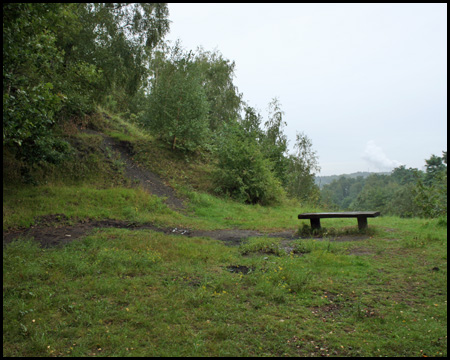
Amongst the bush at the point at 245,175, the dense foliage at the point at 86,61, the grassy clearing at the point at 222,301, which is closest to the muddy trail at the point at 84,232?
the grassy clearing at the point at 222,301

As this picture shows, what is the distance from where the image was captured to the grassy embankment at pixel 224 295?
3562 millimetres

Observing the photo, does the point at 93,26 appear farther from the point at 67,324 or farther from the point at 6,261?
the point at 67,324

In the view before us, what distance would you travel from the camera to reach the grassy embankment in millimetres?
3562

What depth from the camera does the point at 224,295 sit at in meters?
4.90

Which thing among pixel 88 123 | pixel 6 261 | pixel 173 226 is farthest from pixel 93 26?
pixel 6 261

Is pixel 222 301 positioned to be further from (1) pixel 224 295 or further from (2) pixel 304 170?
(2) pixel 304 170

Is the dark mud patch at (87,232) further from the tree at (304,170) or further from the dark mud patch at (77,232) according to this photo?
the tree at (304,170)

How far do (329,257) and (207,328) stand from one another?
374 centimetres

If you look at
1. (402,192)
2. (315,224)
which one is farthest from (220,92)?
(402,192)

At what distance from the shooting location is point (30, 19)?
20.8 feet

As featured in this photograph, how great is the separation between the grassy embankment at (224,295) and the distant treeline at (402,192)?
469 centimetres

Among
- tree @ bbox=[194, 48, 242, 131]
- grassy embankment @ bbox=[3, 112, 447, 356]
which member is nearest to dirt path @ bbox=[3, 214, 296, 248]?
grassy embankment @ bbox=[3, 112, 447, 356]

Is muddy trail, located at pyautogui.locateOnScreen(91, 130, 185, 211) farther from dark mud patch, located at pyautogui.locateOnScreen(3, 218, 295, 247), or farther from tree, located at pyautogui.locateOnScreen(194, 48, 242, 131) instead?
tree, located at pyautogui.locateOnScreen(194, 48, 242, 131)

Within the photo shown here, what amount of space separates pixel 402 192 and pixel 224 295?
7416 centimetres
